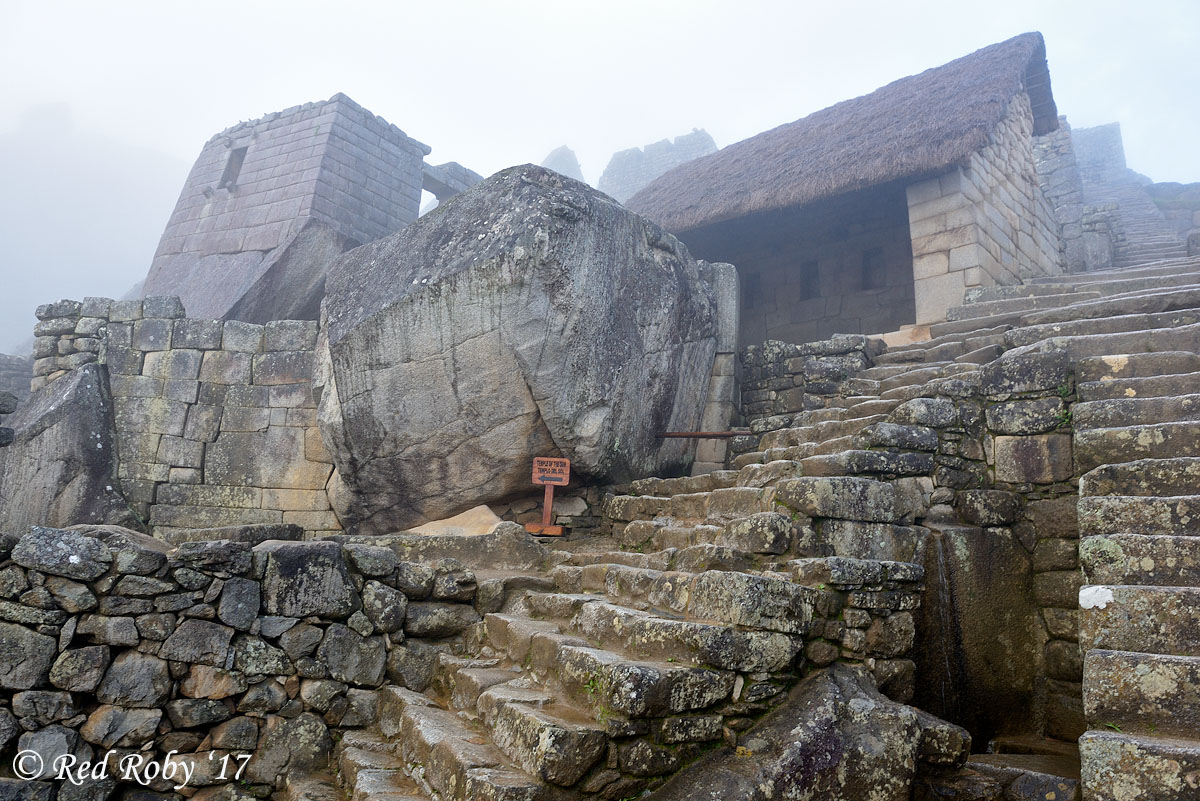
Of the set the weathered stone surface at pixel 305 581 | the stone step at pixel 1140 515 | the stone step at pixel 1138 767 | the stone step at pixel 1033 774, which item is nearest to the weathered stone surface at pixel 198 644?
the weathered stone surface at pixel 305 581

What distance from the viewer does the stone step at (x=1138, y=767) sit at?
2459 millimetres

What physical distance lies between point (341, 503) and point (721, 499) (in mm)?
3892

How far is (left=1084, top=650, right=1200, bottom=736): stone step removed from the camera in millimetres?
2715

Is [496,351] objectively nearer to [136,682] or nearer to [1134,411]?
[136,682]

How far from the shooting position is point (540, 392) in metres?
6.22

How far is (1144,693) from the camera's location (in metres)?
2.80

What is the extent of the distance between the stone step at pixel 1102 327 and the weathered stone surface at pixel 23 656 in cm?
619

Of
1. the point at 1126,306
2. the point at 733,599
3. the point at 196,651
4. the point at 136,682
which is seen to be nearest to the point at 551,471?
the point at 196,651

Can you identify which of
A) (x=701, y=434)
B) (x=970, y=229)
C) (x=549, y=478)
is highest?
(x=970, y=229)

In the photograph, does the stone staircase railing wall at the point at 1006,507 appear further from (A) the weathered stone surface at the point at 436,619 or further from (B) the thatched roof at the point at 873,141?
(B) the thatched roof at the point at 873,141

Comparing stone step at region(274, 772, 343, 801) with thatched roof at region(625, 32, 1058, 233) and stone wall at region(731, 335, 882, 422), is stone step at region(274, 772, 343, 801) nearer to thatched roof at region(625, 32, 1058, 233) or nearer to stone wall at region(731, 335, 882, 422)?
stone wall at region(731, 335, 882, 422)

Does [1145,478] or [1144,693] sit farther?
[1145,478]

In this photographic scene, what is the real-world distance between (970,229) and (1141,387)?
14.7 ft

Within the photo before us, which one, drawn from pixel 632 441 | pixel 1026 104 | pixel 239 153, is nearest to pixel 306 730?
pixel 632 441
